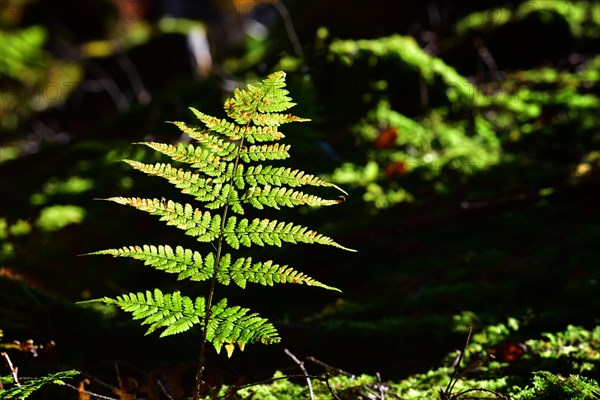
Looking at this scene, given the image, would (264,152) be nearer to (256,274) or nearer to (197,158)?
→ (197,158)

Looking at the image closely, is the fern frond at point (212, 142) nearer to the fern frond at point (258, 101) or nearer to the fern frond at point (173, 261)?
the fern frond at point (258, 101)

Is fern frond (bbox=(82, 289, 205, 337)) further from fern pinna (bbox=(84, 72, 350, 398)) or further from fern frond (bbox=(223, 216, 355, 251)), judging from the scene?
fern frond (bbox=(223, 216, 355, 251))

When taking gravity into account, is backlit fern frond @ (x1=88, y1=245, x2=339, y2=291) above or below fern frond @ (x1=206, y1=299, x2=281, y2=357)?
above

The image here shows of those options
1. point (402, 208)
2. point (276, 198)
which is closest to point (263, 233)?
point (276, 198)

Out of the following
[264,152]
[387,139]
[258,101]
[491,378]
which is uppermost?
[387,139]

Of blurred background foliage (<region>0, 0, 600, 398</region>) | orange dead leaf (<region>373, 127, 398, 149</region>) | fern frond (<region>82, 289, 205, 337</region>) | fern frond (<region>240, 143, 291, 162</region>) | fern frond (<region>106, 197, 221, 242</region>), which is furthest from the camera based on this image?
orange dead leaf (<region>373, 127, 398, 149</region>)

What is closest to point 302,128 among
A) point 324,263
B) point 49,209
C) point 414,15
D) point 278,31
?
point 324,263

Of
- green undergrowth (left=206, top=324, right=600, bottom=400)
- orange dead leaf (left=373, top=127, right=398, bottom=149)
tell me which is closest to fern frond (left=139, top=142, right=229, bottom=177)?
green undergrowth (left=206, top=324, right=600, bottom=400)
